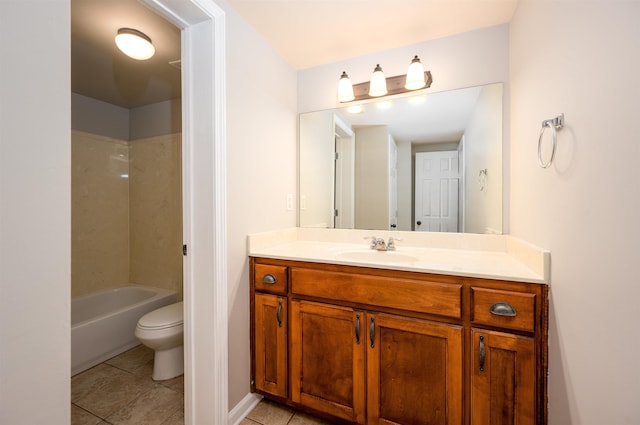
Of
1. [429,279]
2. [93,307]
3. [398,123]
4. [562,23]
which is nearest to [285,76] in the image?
[398,123]

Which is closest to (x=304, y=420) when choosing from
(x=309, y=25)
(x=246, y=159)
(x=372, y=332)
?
(x=372, y=332)

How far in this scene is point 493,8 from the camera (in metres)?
1.40

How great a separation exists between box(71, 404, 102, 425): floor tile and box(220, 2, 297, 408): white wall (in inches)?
32.2

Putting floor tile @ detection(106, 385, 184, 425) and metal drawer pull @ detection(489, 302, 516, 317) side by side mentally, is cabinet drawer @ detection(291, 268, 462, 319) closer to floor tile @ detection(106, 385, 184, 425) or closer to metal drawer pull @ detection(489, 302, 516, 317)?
metal drawer pull @ detection(489, 302, 516, 317)

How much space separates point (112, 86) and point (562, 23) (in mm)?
3114

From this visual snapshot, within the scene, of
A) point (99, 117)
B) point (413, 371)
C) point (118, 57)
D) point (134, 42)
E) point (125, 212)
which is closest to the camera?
point (413, 371)

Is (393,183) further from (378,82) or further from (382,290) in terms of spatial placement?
(382,290)

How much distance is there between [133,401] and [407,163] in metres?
2.34

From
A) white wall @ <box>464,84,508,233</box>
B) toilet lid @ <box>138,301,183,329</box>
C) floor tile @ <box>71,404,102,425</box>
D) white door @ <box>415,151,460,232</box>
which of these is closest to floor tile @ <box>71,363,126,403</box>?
floor tile @ <box>71,404,102,425</box>

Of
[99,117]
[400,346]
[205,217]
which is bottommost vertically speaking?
[400,346]

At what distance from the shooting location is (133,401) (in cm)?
163

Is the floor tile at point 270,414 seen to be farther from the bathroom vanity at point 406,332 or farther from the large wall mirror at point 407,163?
the large wall mirror at point 407,163

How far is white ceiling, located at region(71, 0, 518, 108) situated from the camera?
139 centimetres

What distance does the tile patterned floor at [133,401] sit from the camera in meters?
1.47
